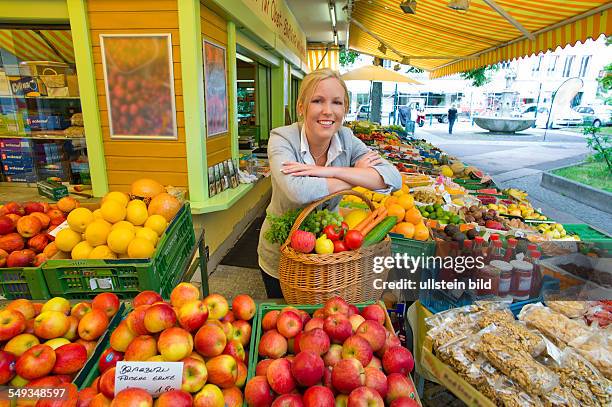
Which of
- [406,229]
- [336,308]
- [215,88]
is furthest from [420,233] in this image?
[215,88]

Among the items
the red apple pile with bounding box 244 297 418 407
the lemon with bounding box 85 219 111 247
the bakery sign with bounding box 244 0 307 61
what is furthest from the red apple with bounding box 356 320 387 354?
the bakery sign with bounding box 244 0 307 61

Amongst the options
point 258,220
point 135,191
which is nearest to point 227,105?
point 258,220

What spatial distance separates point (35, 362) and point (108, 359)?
222mm

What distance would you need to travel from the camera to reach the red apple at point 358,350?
1272 millimetres

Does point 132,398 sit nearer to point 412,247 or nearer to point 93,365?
point 93,365

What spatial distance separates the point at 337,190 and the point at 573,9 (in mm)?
4400

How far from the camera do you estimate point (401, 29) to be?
29.5ft

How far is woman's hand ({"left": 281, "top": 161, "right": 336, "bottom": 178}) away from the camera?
6.17 ft

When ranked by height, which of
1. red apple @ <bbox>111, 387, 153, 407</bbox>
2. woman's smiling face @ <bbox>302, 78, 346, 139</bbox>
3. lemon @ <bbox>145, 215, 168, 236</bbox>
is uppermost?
woman's smiling face @ <bbox>302, 78, 346, 139</bbox>

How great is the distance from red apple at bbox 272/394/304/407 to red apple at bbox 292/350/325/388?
0.06 metres

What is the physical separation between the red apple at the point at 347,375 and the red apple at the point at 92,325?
3.02 feet

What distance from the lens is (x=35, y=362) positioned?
124cm

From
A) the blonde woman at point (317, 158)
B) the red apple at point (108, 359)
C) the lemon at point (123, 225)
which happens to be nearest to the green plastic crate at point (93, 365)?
the red apple at point (108, 359)

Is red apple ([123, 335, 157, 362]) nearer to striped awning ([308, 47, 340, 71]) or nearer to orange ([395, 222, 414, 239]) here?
orange ([395, 222, 414, 239])
